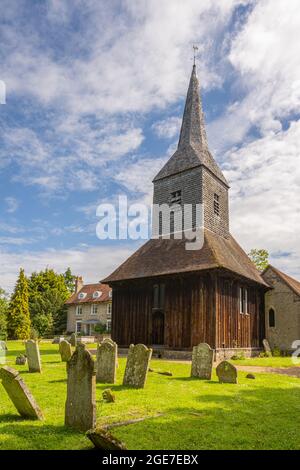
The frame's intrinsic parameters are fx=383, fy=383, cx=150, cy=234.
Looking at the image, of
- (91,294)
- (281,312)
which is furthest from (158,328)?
(91,294)

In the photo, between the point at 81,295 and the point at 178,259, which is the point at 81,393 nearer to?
the point at 178,259

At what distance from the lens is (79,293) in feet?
178

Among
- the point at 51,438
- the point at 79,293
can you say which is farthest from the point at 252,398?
the point at 79,293

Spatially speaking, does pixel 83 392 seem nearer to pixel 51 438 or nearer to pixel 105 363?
pixel 51 438

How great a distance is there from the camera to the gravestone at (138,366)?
10383 millimetres

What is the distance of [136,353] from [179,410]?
10.3ft

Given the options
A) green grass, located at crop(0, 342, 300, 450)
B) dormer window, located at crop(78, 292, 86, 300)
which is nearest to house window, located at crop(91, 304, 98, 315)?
dormer window, located at crop(78, 292, 86, 300)

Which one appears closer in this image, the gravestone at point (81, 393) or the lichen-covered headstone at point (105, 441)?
the lichen-covered headstone at point (105, 441)

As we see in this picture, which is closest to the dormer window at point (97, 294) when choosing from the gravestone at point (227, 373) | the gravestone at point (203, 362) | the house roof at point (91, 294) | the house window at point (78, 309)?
the house roof at point (91, 294)

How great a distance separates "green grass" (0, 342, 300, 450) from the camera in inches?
225

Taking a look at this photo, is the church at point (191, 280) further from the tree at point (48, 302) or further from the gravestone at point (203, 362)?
the tree at point (48, 302)

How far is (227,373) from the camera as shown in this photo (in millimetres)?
11727

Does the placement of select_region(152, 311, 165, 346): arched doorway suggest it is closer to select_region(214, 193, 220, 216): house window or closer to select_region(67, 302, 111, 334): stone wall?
select_region(214, 193, 220, 216): house window

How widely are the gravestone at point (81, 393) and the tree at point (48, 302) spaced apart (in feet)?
156
